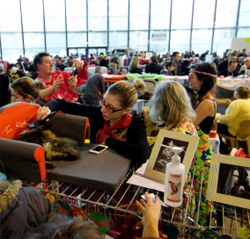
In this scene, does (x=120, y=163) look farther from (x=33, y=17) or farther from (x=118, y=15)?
(x=33, y=17)

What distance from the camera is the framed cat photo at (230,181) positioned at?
101 centimetres

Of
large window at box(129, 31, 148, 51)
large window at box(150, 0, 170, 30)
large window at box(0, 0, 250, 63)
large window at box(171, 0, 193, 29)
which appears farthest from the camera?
large window at box(129, 31, 148, 51)

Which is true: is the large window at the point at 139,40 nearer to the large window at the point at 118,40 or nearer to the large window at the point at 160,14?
the large window at the point at 118,40

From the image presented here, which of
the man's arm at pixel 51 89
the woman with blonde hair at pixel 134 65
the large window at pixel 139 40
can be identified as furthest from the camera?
the large window at pixel 139 40

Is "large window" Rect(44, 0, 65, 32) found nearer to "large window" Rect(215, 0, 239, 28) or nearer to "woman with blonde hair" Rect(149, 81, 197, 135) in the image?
"large window" Rect(215, 0, 239, 28)

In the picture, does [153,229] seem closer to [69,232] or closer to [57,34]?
[69,232]

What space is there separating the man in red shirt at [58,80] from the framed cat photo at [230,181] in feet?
6.10

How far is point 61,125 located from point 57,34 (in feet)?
53.3

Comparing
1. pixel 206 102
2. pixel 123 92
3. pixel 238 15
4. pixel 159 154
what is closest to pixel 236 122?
pixel 206 102

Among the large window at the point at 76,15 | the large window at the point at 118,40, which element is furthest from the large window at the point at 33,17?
the large window at the point at 118,40

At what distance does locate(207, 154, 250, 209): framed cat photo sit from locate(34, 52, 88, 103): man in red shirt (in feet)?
6.10

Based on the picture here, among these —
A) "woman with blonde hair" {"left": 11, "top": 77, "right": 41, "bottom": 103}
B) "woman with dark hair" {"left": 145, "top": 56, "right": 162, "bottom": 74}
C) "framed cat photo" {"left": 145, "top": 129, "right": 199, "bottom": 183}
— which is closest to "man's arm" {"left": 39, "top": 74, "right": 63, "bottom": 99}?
"woman with blonde hair" {"left": 11, "top": 77, "right": 41, "bottom": 103}

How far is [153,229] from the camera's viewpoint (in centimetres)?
82

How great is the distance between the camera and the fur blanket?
1241mm
